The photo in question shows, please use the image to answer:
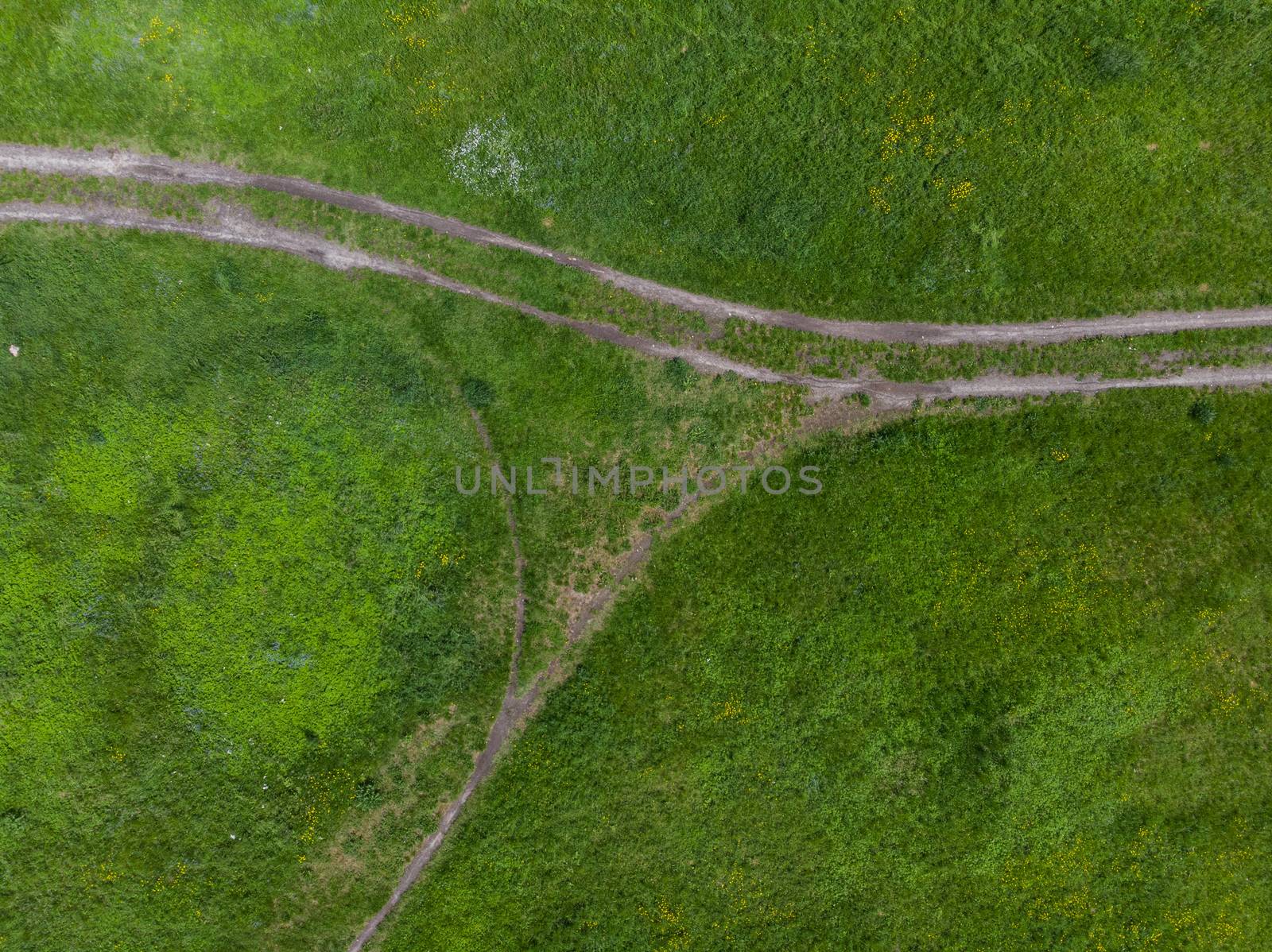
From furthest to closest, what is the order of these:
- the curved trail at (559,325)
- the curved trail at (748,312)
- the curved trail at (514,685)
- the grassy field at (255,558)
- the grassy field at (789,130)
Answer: the curved trail at (748,312), the grassy field at (789,130), the curved trail at (559,325), the curved trail at (514,685), the grassy field at (255,558)

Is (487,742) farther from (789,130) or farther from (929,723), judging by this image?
(789,130)

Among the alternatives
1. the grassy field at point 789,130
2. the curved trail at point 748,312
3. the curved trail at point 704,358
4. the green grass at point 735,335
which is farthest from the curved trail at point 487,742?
the grassy field at point 789,130

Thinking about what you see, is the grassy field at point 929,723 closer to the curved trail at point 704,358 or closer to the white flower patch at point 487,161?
the curved trail at point 704,358

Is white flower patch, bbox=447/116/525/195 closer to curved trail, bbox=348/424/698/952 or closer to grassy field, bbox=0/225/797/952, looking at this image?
grassy field, bbox=0/225/797/952

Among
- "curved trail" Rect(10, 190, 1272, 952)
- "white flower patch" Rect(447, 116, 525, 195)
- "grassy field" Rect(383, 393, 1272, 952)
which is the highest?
"white flower patch" Rect(447, 116, 525, 195)

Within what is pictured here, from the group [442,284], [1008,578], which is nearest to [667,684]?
[1008,578]

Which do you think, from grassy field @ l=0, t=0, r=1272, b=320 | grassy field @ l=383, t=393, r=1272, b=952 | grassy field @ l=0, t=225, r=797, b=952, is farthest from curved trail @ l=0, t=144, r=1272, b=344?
grassy field @ l=383, t=393, r=1272, b=952
